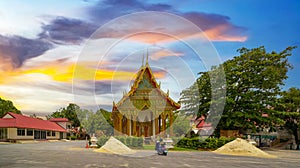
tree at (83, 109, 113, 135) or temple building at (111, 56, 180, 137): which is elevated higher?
temple building at (111, 56, 180, 137)

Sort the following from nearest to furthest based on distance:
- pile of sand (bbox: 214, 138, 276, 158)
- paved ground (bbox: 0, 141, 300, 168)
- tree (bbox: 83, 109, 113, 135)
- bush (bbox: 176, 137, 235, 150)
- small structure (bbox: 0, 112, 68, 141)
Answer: paved ground (bbox: 0, 141, 300, 168) < pile of sand (bbox: 214, 138, 276, 158) < bush (bbox: 176, 137, 235, 150) < small structure (bbox: 0, 112, 68, 141) < tree (bbox: 83, 109, 113, 135)

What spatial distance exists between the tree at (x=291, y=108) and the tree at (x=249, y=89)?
179 centimetres

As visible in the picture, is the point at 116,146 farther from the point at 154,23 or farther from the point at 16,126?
the point at 16,126

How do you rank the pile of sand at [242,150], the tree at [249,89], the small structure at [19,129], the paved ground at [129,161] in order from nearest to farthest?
the paved ground at [129,161] < the pile of sand at [242,150] < the tree at [249,89] < the small structure at [19,129]

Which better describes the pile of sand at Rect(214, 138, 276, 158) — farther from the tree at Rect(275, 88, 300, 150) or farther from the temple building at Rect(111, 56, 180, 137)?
the tree at Rect(275, 88, 300, 150)

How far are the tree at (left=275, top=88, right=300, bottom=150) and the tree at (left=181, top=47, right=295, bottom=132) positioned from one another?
1789 mm

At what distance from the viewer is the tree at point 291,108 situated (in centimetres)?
3875

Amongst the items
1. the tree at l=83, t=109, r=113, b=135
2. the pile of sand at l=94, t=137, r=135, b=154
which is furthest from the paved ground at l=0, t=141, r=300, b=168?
the tree at l=83, t=109, r=113, b=135

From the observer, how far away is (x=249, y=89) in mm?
38062

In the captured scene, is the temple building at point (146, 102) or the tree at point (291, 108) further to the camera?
the tree at point (291, 108)

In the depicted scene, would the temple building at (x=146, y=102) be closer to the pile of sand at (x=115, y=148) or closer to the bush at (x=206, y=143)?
the bush at (x=206, y=143)

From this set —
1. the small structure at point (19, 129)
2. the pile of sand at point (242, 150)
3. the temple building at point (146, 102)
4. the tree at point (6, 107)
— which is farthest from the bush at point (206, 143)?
the tree at point (6, 107)

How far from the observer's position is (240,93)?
3759 centimetres

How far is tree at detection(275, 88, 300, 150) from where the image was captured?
38750 mm
